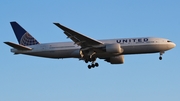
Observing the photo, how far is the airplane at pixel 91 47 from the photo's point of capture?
52000 mm

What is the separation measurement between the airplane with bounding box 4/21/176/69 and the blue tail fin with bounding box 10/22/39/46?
1.01m

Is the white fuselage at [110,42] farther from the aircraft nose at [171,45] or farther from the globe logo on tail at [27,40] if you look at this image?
the globe logo on tail at [27,40]

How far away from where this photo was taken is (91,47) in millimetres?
53031

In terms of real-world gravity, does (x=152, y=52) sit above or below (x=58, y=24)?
below

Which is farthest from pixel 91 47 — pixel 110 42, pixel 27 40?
pixel 27 40

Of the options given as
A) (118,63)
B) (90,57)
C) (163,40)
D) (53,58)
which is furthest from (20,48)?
(163,40)

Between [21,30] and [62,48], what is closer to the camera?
[62,48]

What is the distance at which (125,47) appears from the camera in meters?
52.4

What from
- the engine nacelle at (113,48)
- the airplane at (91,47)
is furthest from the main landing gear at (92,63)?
the engine nacelle at (113,48)

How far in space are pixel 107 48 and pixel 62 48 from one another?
620 cm

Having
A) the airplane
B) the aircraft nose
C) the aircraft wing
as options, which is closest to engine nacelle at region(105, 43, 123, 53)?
the airplane

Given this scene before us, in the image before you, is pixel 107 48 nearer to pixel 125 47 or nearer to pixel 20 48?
pixel 125 47

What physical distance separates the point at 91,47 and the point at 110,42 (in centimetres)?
248

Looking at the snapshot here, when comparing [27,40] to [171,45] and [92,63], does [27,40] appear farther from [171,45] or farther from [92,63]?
[171,45]
